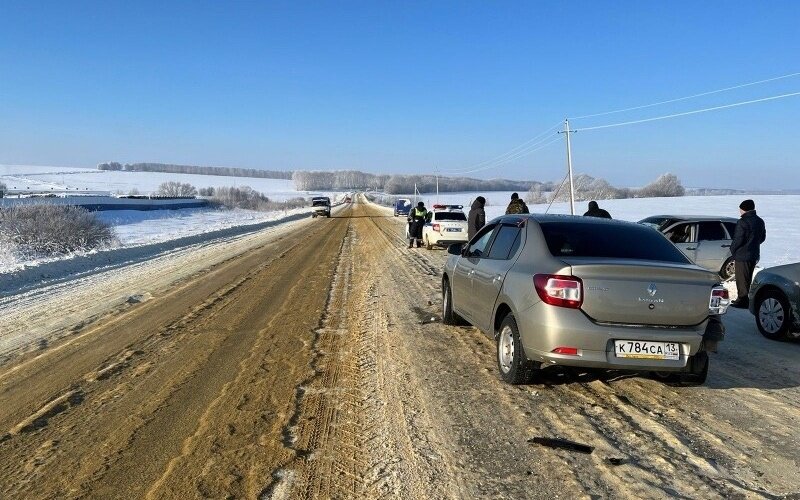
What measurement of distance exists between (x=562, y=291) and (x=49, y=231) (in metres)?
25.3

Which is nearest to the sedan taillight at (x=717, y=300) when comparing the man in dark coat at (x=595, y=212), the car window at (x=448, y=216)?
the man in dark coat at (x=595, y=212)

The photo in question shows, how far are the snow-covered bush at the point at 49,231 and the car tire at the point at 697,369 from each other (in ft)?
78.6

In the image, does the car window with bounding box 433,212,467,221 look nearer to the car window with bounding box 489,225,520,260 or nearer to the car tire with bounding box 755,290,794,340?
the car tire with bounding box 755,290,794,340

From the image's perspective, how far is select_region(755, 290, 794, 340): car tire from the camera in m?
7.21

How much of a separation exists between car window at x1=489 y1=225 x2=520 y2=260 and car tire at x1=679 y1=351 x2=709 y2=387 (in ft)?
6.22

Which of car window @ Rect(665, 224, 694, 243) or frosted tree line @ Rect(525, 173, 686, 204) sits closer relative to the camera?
car window @ Rect(665, 224, 694, 243)

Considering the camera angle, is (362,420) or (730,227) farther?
(730,227)

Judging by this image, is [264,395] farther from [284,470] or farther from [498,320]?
[498,320]

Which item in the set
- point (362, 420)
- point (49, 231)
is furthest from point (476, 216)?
point (49, 231)

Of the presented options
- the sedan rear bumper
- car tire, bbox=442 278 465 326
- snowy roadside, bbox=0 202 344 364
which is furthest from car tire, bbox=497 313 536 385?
snowy roadside, bbox=0 202 344 364

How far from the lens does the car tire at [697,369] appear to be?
4977 mm

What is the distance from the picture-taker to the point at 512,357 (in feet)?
17.7

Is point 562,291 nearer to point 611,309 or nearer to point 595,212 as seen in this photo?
point 611,309

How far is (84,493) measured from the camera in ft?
11.1
